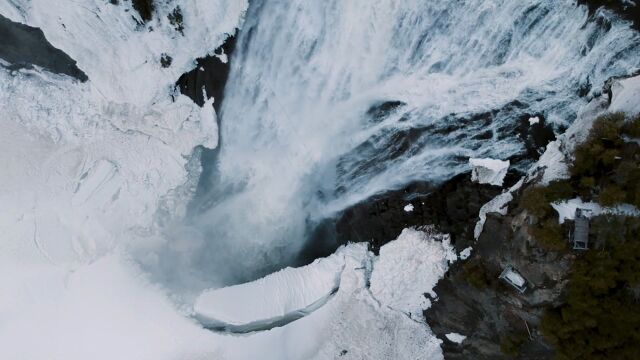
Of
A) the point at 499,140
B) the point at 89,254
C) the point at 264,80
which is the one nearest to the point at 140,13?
the point at 264,80

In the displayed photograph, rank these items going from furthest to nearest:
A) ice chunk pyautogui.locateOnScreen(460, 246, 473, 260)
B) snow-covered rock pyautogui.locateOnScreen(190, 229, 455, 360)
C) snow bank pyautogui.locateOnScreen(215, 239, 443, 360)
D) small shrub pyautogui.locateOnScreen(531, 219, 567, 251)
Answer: snow bank pyautogui.locateOnScreen(215, 239, 443, 360)
snow-covered rock pyautogui.locateOnScreen(190, 229, 455, 360)
ice chunk pyautogui.locateOnScreen(460, 246, 473, 260)
small shrub pyautogui.locateOnScreen(531, 219, 567, 251)

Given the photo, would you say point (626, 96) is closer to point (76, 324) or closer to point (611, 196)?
point (611, 196)

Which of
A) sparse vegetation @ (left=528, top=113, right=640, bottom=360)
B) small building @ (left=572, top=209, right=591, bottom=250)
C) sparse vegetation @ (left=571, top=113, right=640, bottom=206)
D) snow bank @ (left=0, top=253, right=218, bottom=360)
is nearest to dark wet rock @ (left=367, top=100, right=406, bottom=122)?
sparse vegetation @ (left=528, top=113, right=640, bottom=360)

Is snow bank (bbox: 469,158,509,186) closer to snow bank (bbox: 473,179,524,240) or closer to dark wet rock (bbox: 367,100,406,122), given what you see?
snow bank (bbox: 473,179,524,240)

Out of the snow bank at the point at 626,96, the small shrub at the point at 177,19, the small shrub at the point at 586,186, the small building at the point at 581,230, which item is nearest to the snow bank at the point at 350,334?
the small building at the point at 581,230

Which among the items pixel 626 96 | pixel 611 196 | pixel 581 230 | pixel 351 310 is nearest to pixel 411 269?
pixel 351 310

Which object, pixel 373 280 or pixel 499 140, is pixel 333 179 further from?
pixel 499 140
